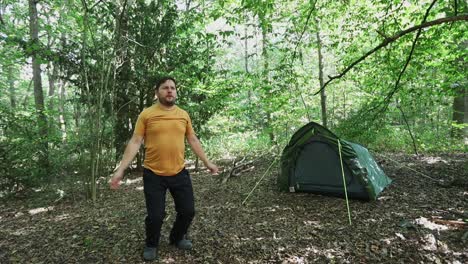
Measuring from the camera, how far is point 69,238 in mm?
4238

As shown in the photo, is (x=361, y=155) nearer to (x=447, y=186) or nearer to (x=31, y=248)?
(x=447, y=186)

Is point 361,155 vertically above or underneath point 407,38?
underneath

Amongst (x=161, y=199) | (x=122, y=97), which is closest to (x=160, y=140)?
(x=161, y=199)

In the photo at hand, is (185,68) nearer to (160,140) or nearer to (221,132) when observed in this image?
(221,132)

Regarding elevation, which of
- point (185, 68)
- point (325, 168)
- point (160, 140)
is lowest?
point (325, 168)

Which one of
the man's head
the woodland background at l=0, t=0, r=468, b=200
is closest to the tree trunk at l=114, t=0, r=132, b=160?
the woodland background at l=0, t=0, r=468, b=200

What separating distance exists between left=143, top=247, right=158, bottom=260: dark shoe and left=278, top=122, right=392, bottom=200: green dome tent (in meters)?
3.10

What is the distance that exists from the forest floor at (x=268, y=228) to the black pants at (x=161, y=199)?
365mm

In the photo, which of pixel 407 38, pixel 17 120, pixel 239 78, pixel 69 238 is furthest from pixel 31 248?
pixel 407 38

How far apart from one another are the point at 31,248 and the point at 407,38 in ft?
24.7

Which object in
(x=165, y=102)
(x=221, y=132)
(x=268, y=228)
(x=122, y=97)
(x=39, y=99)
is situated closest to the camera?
(x=165, y=102)

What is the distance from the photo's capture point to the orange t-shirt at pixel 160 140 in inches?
129

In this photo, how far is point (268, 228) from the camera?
4.24 meters

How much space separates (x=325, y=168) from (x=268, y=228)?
1875 mm
